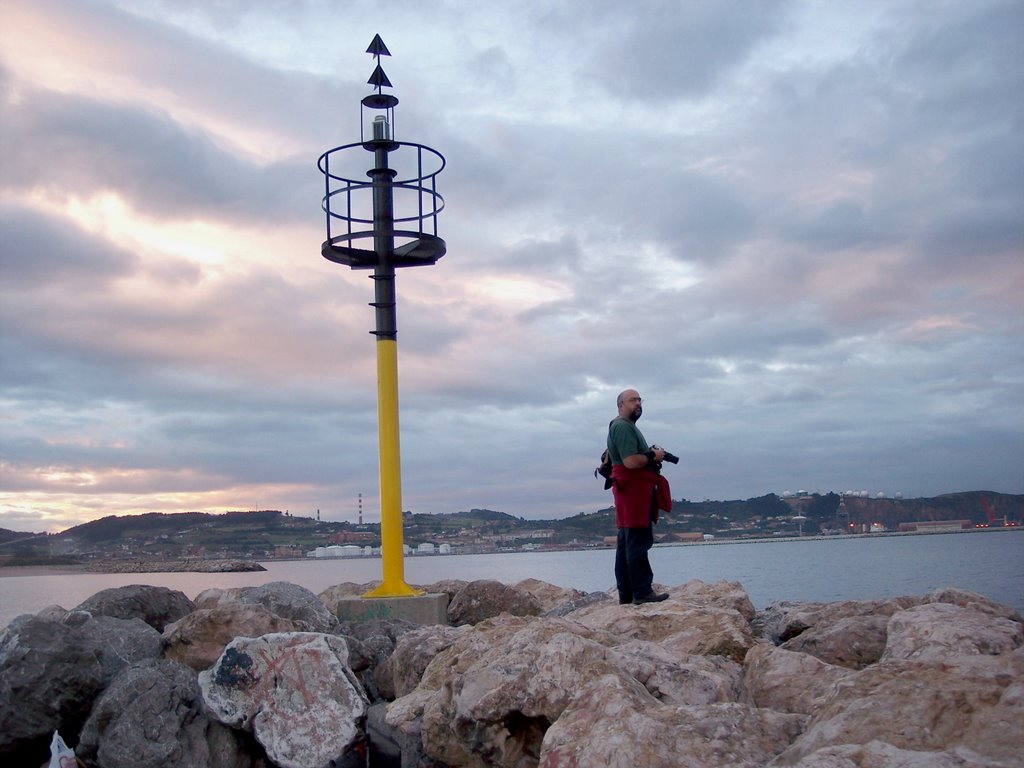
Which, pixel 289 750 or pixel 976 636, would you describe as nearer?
pixel 976 636

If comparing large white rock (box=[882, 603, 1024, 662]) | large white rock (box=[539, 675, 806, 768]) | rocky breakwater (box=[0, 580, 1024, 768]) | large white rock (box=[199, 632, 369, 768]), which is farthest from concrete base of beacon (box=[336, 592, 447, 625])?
large white rock (box=[539, 675, 806, 768])

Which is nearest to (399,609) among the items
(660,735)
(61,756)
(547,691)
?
(61,756)

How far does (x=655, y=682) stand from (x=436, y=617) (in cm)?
523

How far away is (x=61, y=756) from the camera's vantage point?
18.0 feet

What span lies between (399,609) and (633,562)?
3195 mm

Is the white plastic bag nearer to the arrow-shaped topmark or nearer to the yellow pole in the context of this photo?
the yellow pole

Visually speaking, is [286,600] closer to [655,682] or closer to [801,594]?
[655,682]

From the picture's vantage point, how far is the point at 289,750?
5500mm

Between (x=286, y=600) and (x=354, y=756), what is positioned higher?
(x=286, y=600)

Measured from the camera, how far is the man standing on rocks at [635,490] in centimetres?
718

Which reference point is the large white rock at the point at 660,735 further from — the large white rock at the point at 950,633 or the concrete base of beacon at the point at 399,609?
the concrete base of beacon at the point at 399,609

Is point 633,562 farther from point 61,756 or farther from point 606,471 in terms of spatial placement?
point 61,756

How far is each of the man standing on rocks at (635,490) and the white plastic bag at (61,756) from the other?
3882 mm

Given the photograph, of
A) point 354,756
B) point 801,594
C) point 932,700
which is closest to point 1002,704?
point 932,700
